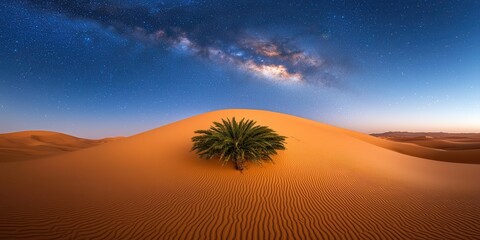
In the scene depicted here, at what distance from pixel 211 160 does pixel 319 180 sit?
5888 millimetres

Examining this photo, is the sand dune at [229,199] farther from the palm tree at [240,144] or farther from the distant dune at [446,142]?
the distant dune at [446,142]

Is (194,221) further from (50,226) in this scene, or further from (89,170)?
(89,170)

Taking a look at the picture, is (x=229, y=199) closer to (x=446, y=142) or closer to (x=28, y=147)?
(x=28, y=147)

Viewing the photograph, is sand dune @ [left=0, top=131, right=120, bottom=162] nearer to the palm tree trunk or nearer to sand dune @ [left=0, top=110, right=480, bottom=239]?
sand dune @ [left=0, top=110, right=480, bottom=239]

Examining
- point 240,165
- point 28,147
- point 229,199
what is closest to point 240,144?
point 240,165

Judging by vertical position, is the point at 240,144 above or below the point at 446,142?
above

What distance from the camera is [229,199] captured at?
764 cm

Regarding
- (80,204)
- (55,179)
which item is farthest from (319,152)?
(55,179)

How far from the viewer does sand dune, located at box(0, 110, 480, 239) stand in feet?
17.6

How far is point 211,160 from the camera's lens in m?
12.0

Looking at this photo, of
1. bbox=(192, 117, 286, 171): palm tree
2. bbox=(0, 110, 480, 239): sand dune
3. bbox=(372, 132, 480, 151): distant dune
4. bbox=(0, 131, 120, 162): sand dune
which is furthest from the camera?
bbox=(372, 132, 480, 151): distant dune

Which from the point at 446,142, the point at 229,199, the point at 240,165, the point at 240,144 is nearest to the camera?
the point at 229,199

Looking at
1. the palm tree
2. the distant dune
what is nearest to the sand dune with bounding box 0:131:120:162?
the palm tree

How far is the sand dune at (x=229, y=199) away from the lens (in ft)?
17.6
